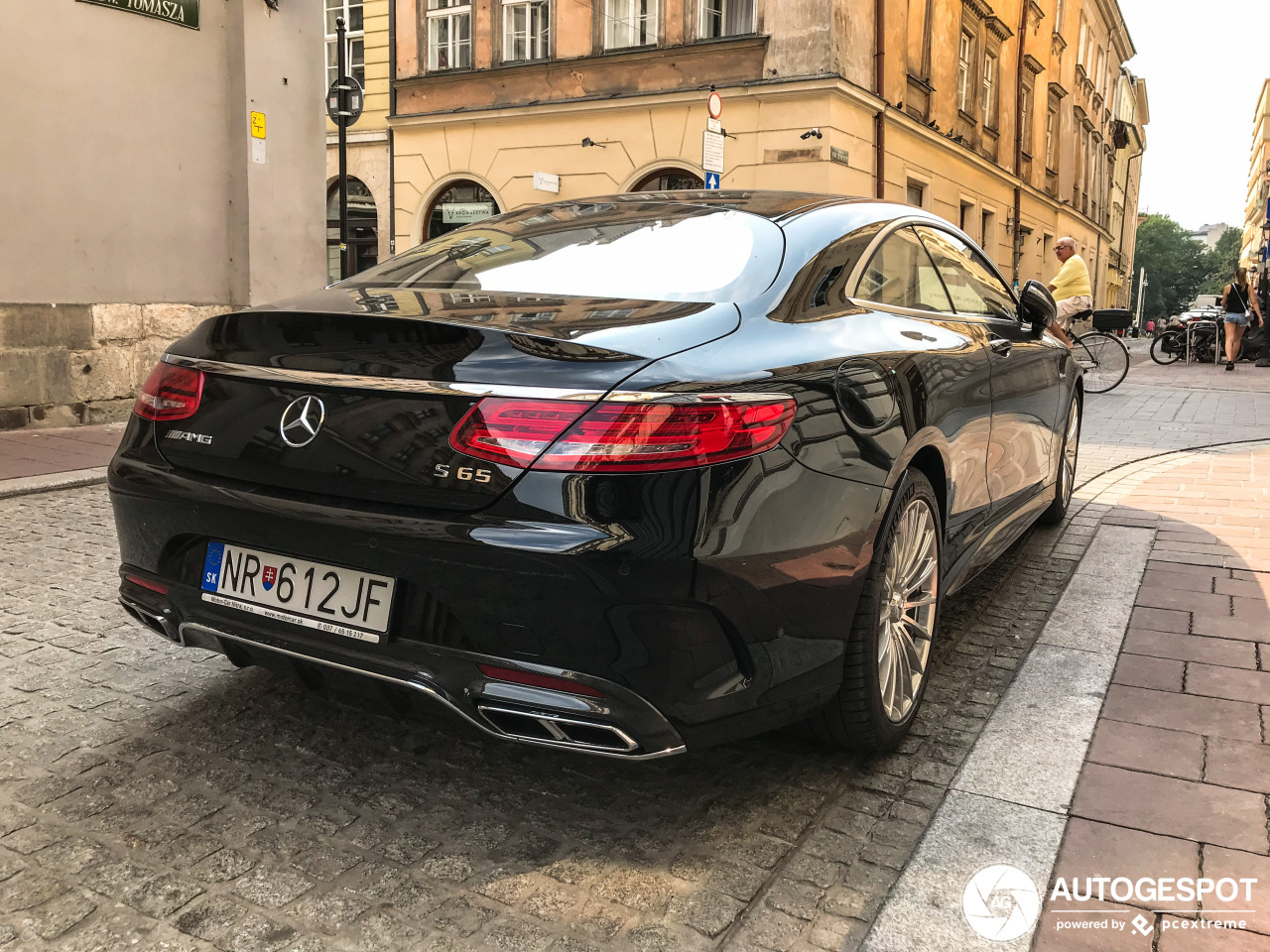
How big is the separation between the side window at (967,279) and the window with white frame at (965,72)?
67.2 feet

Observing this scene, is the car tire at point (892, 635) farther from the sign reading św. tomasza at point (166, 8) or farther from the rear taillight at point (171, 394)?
the sign reading św. tomasza at point (166, 8)

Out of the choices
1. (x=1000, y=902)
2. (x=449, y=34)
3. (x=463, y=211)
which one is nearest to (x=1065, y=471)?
(x=1000, y=902)

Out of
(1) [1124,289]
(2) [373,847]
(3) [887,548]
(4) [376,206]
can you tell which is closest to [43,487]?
(2) [373,847]

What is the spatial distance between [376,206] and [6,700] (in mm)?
19758

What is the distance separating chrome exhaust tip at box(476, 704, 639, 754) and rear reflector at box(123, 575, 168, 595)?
91 cm

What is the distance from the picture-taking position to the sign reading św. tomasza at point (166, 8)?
9047mm

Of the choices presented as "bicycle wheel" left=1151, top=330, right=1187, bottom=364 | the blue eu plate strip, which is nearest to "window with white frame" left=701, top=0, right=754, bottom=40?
"bicycle wheel" left=1151, top=330, right=1187, bottom=364

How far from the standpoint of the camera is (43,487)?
243 inches

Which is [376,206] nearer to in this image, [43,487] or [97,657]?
[43,487]

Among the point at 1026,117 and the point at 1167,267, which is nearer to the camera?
the point at 1026,117

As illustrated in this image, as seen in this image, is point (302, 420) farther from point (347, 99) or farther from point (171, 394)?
point (347, 99)

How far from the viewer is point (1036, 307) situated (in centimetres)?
447

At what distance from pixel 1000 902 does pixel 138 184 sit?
29.9ft

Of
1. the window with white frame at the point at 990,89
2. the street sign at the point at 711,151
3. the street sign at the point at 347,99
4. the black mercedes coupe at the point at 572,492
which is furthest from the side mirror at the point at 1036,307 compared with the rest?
the window with white frame at the point at 990,89
